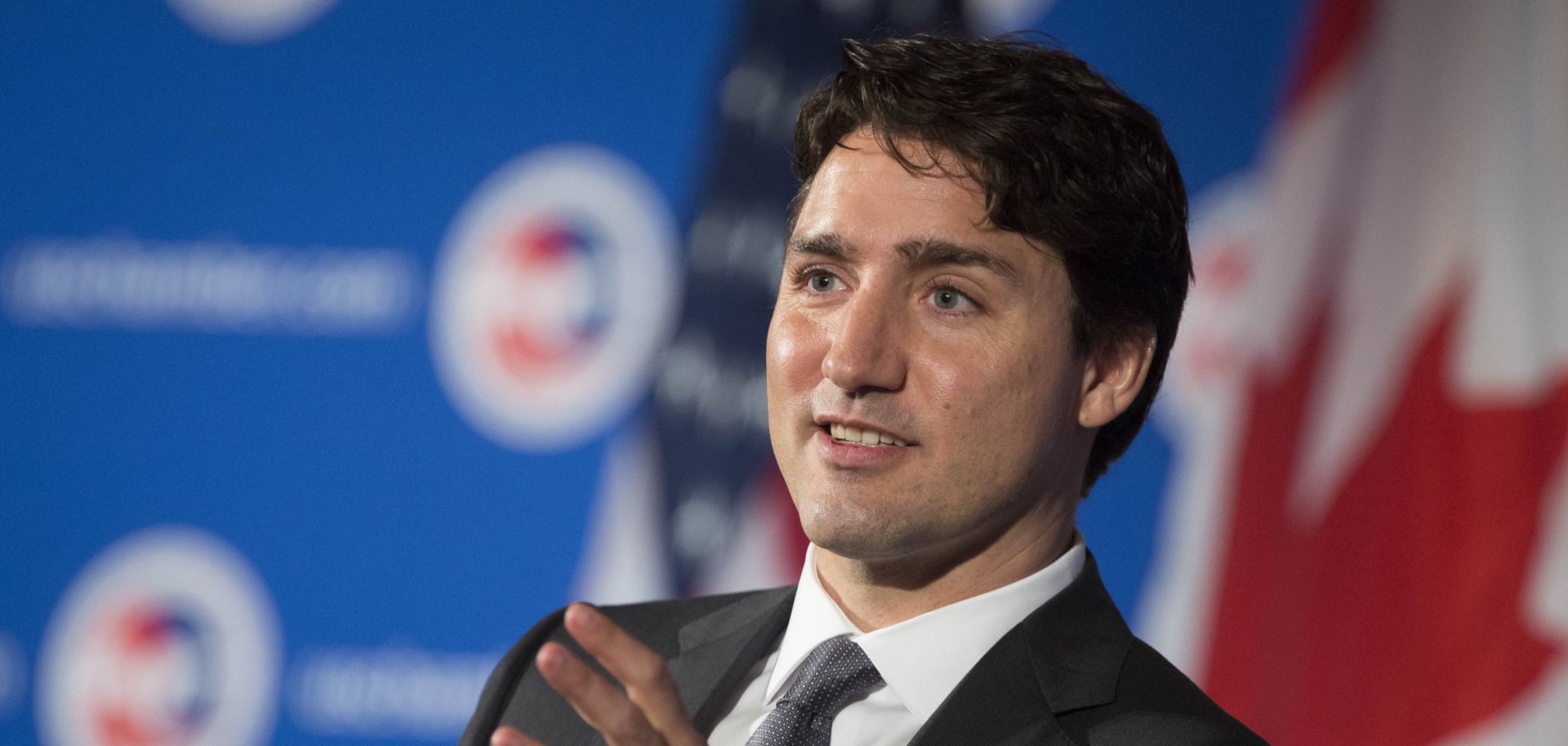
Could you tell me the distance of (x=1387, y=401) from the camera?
3.17 metres

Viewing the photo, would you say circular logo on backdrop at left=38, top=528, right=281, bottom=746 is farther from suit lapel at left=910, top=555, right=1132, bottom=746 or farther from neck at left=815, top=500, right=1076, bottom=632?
suit lapel at left=910, top=555, right=1132, bottom=746

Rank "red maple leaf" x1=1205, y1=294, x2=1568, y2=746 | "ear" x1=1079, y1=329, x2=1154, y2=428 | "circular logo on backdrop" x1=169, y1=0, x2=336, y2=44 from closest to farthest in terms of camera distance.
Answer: "ear" x1=1079, y1=329, x2=1154, y2=428
"red maple leaf" x1=1205, y1=294, x2=1568, y2=746
"circular logo on backdrop" x1=169, y1=0, x2=336, y2=44

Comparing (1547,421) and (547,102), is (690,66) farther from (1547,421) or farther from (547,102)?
(1547,421)

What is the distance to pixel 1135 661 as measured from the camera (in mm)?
1594

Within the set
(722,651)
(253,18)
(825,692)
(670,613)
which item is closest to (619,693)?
(825,692)

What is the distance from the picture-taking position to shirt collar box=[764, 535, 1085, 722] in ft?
5.14

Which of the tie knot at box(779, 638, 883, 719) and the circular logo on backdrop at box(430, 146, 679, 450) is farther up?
the circular logo on backdrop at box(430, 146, 679, 450)

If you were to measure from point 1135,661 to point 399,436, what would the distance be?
2.25 meters

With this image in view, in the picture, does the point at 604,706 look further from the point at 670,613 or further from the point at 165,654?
the point at 165,654

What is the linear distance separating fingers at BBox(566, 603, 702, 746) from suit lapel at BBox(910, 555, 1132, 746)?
0.37 m

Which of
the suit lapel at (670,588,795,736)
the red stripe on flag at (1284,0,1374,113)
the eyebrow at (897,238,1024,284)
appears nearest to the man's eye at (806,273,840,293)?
the eyebrow at (897,238,1024,284)

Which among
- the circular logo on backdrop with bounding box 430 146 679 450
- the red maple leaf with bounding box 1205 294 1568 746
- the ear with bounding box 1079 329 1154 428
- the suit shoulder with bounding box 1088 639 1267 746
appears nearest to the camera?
the suit shoulder with bounding box 1088 639 1267 746

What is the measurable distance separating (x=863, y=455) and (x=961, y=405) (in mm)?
120

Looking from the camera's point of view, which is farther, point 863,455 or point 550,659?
point 863,455
